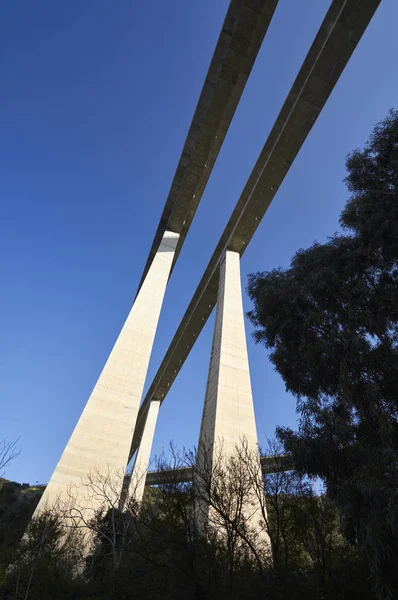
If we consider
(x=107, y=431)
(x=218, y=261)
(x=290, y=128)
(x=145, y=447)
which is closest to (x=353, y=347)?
(x=107, y=431)

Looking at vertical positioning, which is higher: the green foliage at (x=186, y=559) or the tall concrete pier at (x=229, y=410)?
the tall concrete pier at (x=229, y=410)

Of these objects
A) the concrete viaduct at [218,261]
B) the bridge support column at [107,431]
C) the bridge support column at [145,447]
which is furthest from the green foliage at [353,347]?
the bridge support column at [145,447]

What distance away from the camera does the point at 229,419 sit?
1138 centimetres

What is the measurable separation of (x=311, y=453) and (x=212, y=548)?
96.0 inches

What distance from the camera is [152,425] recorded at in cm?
2759

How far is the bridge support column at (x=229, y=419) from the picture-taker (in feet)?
24.1

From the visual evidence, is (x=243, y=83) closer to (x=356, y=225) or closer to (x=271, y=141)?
(x=271, y=141)

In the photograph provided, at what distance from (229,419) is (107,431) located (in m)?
3.94

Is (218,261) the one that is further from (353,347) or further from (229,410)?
(353,347)

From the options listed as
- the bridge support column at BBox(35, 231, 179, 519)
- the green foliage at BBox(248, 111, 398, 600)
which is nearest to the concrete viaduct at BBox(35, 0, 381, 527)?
the bridge support column at BBox(35, 231, 179, 519)

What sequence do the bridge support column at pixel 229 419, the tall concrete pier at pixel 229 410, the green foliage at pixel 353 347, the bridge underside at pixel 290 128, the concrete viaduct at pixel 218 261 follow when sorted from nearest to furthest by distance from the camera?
the green foliage at pixel 353 347 < the bridge support column at pixel 229 419 < the tall concrete pier at pixel 229 410 < the concrete viaduct at pixel 218 261 < the bridge underside at pixel 290 128

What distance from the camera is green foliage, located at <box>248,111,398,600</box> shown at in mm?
4988

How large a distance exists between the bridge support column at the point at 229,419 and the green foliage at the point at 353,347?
190 cm

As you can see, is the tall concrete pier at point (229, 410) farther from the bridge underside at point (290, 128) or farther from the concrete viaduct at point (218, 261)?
the bridge underside at point (290, 128)
